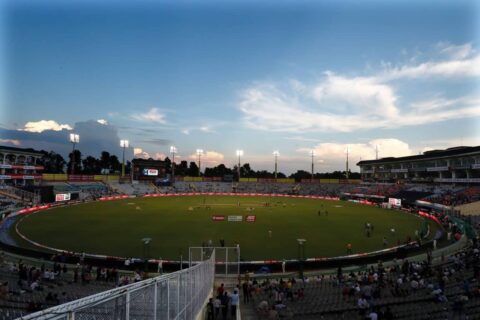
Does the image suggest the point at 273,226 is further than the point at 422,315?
Yes

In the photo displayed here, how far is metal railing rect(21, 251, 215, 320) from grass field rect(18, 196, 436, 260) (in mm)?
21751

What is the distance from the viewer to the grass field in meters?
33.4

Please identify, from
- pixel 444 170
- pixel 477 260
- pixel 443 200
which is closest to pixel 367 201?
pixel 443 200

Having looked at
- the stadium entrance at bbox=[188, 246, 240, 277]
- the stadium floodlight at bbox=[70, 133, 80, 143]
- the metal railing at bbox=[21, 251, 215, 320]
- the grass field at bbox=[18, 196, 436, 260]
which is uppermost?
the stadium floodlight at bbox=[70, 133, 80, 143]

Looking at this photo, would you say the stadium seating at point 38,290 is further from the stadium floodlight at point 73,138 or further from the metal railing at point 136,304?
the stadium floodlight at point 73,138

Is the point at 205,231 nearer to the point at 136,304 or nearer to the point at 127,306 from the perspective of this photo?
the point at 136,304

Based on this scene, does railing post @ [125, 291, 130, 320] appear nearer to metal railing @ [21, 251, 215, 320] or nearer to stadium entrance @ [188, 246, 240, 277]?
metal railing @ [21, 251, 215, 320]

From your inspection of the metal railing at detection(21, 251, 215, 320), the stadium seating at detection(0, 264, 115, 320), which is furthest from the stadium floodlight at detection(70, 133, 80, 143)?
the metal railing at detection(21, 251, 215, 320)

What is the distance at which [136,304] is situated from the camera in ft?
19.1

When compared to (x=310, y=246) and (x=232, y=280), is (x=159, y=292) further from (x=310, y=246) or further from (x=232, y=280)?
(x=310, y=246)

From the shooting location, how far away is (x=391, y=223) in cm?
5078

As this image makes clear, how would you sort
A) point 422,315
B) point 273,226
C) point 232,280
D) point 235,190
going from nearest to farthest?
point 422,315, point 232,280, point 273,226, point 235,190

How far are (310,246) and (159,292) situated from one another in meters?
30.5

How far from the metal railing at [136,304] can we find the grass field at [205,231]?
21.8 meters
